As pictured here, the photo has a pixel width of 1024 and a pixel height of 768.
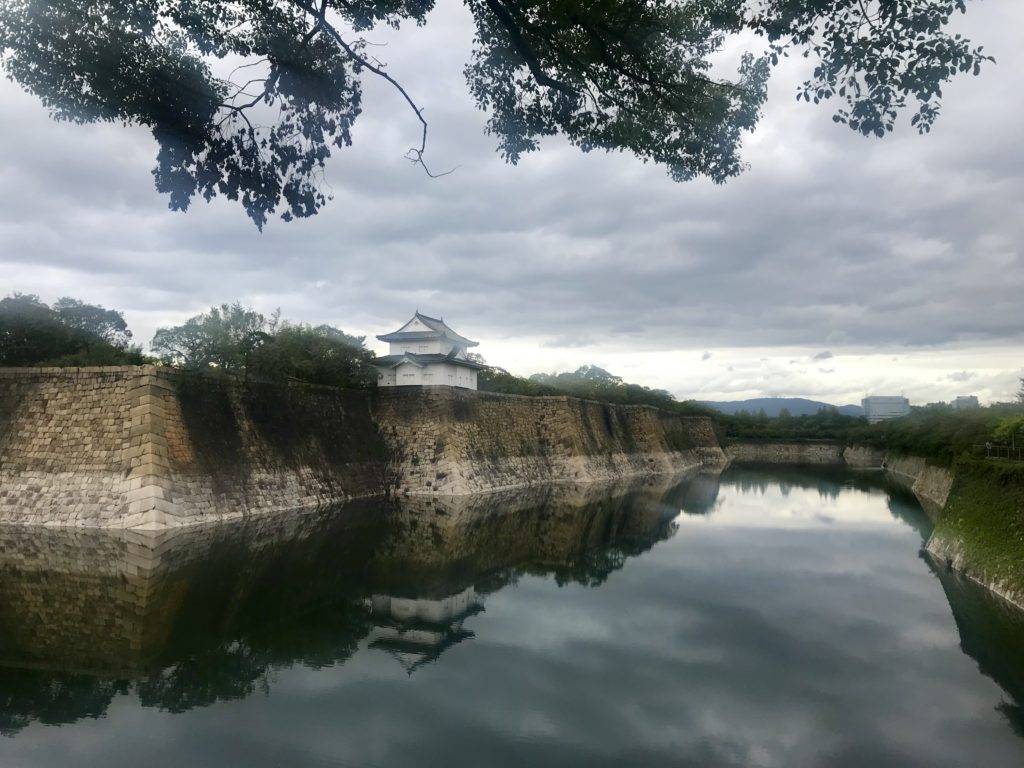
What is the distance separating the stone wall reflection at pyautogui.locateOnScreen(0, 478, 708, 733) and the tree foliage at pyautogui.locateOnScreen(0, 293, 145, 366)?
12.7 m

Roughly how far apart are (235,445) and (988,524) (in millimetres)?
16872

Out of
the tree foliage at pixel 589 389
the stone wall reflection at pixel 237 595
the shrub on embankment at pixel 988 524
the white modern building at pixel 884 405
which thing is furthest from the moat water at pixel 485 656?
the white modern building at pixel 884 405

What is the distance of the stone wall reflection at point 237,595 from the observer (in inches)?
284

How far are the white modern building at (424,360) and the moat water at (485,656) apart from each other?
19.8 metres

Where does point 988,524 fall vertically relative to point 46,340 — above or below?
below

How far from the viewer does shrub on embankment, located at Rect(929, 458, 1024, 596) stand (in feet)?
36.0

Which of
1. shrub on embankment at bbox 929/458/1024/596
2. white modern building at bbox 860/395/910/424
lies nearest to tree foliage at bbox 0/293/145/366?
shrub on embankment at bbox 929/458/1024/596

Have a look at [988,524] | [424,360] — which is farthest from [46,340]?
[988,524]

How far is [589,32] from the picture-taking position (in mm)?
6523

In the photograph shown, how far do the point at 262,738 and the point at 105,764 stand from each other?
1141 millimetres

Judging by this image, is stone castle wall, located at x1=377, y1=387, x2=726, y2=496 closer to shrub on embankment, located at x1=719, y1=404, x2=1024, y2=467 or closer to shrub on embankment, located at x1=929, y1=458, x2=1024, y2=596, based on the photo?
shrub on embankment, located at x1=719, y1=404, x2=1024, y2=467

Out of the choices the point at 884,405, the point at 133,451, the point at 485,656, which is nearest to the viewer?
the point at 485,656

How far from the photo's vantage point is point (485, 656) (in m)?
8.39

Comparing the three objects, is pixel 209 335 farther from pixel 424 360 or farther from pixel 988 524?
pixel 988 524
